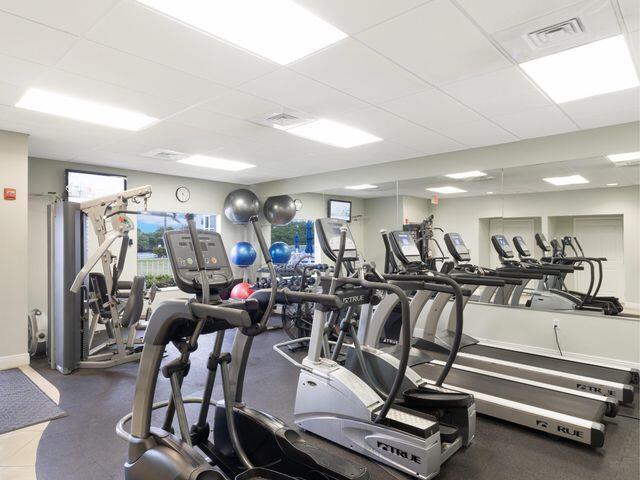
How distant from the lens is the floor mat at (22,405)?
2.97m

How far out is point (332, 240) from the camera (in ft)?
9.77

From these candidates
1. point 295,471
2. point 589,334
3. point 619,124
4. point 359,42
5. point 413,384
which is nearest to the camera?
point 295,471

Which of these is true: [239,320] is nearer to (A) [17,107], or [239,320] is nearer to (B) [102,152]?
(A) [17,107]

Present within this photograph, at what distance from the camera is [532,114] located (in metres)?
3.69

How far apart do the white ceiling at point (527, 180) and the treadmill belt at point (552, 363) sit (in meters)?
2.03

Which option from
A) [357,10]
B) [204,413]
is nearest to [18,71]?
[357,10]

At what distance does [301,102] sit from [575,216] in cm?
381

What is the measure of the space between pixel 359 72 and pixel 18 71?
239 cm

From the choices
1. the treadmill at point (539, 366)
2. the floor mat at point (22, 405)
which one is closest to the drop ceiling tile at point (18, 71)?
the floor mat at point (22, 405)

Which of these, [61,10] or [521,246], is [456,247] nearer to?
[521,246]

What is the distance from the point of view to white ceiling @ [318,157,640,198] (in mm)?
4410

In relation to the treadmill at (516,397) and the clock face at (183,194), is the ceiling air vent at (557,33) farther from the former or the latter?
the clock face at (183,194)

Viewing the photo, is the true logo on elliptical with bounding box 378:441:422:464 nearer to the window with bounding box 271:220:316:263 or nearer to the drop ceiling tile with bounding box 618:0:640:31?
the drop ceiling tile with bounding box 618:0:640:31

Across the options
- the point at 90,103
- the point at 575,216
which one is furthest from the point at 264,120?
the point at 575,216
